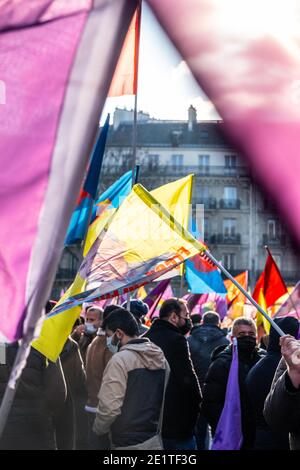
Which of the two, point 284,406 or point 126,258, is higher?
point 126,258

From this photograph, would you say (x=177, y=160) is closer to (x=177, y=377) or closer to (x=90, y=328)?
(x=177, y=377)

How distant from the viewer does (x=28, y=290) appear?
2705mm

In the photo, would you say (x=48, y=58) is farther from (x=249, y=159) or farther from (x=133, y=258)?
(x=133, y=258)

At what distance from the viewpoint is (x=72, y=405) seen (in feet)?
20.5

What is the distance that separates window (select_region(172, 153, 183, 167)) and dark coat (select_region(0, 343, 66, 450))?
8.39ft

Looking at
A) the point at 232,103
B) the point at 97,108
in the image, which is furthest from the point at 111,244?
the point at 232,103

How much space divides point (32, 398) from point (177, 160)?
2.84m

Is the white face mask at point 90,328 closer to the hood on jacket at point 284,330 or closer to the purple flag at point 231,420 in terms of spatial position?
the purple flag at point 231,420

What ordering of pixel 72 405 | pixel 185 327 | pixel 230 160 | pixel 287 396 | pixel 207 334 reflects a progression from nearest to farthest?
pixel 230 160, pixel 287 396, pixel 185 327, pixel 72 405, pixel 207 334

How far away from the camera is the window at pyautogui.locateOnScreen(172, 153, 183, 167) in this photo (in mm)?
2977

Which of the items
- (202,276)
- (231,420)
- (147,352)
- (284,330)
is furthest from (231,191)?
(202,276)

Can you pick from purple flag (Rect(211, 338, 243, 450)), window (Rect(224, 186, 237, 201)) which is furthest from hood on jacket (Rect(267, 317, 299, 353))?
window (Rect(224, 186, 237, 201))

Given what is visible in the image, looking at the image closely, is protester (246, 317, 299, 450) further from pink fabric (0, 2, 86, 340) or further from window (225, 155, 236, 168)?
window (225, 155, 236, 168)

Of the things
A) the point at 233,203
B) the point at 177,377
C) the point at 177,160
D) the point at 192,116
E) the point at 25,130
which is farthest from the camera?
the point at 177,377
